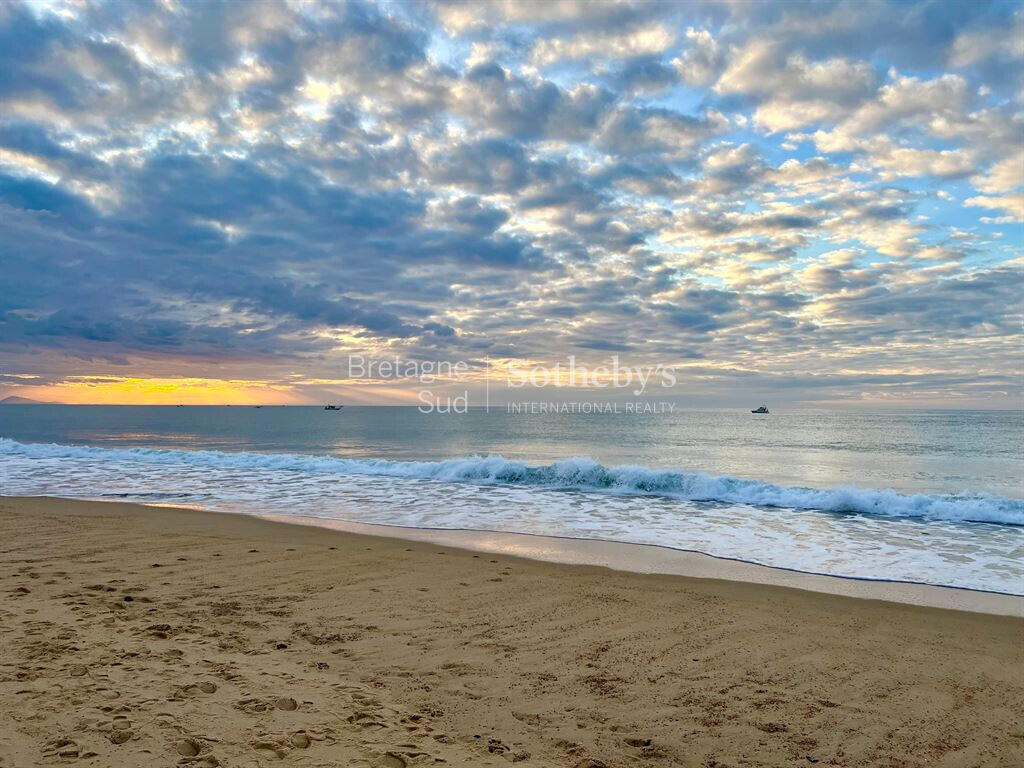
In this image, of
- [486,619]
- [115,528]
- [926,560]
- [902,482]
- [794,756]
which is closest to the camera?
[794,756]

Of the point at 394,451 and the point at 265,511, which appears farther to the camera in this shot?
the point at 394,451

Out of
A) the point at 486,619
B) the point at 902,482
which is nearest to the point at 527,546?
the point at 486,619

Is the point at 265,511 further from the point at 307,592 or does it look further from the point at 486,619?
the point at 486,619

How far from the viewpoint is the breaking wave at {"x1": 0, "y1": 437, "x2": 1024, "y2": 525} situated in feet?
53.3

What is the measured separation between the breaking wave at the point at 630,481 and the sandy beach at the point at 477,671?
A: 993cm

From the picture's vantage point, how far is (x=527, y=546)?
37.5 feet

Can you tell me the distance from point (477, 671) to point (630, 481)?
15.9 m

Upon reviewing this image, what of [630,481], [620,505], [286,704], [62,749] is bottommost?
[620,505]

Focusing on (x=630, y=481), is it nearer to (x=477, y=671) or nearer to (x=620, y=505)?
(x=620, y=505)

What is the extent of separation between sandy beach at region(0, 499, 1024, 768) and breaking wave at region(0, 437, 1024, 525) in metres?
9.93

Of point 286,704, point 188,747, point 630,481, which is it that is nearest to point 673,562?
point 286,704

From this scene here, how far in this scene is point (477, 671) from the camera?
5242mm

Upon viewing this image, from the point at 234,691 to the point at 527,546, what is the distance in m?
7.39

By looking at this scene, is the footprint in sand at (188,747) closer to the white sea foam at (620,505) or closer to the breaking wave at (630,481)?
the white sea foam at (620,505)
